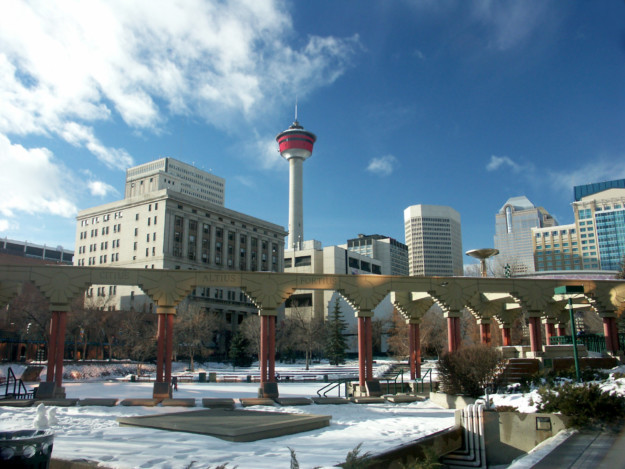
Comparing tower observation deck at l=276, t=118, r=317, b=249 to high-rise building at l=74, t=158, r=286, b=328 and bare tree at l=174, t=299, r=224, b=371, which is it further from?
bare tree at l=174, t=299, r=224, b=371

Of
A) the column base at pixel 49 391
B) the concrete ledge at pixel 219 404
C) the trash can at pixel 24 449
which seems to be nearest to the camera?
the trash can at pixel 24 449

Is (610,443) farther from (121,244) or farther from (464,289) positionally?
(121,244)

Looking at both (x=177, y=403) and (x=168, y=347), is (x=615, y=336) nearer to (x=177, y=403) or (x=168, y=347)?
(x=177, y=403)

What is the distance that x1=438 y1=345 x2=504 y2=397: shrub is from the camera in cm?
1761

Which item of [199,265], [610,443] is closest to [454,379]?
[610,443]

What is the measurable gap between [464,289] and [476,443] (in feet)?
41.2

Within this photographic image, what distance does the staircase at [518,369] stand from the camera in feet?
62.7

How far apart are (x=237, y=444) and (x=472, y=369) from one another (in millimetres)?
9837

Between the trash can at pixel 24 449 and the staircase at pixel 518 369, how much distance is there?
1646 cm

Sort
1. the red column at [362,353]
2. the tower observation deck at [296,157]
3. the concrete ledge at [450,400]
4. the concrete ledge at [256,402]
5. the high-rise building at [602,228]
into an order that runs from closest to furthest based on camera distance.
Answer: the concrete ledge at [450,400] → the concrete ledge at [256,402] → the red column at [362,353] → the tower observation deck at [296,157] → the high-rise building at [602,228]

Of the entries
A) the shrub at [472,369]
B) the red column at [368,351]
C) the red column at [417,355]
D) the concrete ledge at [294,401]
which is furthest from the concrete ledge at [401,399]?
the red column at [417,355]

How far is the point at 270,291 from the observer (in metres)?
21.8

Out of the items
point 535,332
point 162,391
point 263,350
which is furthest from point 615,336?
point 162,391

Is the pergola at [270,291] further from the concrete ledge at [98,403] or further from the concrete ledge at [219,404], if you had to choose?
the concrete ledge at [219,404]
